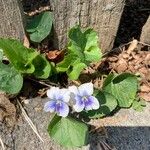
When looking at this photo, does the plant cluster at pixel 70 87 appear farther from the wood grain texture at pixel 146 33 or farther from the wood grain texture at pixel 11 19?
the wood grain texture at pixel 146 33

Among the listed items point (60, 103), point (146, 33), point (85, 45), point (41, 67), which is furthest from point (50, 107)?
point (146, 33)

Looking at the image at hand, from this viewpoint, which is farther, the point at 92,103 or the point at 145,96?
the point at 145,96

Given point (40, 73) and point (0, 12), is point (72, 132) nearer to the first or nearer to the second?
point (40, 73)

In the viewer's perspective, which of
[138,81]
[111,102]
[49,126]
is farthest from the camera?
[138,81]

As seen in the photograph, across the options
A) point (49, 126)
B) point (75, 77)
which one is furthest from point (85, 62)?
point (49, 126)

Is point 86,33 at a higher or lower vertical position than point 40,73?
higher

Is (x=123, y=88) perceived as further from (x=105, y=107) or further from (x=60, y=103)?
(x=60, y=103)

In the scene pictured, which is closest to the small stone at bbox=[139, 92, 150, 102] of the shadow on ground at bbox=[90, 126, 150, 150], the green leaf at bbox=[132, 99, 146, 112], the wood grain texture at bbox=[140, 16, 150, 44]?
the green leaf at bbox=[132, 99, 146, 112]

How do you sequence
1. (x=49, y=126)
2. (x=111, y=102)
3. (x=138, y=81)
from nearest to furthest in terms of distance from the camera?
(x=49, y=126)
(x=111, y=102)
(x=138, y=81)
